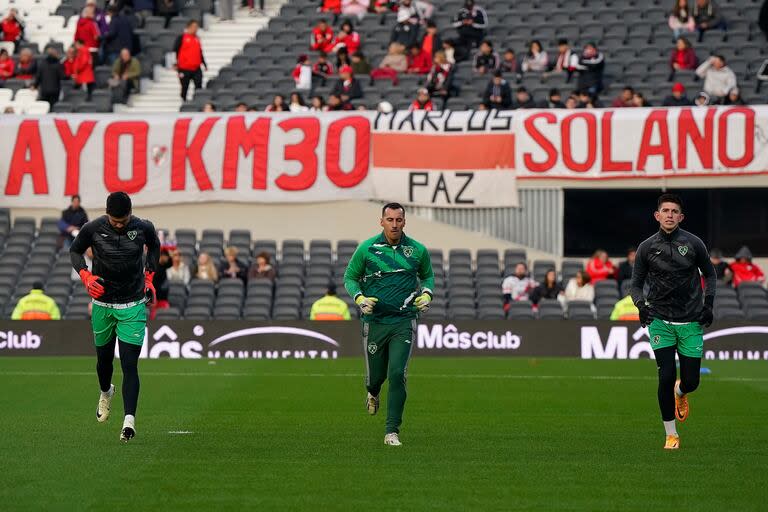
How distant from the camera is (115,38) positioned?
35062mm

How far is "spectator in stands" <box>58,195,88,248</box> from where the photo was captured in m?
30.7

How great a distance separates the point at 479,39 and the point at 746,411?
19109 millimetres

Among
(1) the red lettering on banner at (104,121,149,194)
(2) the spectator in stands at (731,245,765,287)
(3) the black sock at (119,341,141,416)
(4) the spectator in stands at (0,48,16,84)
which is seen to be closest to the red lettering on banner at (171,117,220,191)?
(1) the red lettering on banner at (104,121,149,194)

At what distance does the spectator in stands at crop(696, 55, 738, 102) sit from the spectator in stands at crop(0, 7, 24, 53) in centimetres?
1639

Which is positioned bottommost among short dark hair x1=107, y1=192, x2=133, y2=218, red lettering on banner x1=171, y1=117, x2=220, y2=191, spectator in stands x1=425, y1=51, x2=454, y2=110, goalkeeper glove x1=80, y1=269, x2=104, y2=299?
red lettering on banner x1=171, y1=117, x2=220, y2=191

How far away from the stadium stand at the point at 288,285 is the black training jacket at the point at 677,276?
580 inches

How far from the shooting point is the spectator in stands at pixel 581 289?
2828 cm

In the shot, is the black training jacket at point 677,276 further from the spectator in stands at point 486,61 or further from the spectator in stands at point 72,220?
the spectator in stands at point 486,61

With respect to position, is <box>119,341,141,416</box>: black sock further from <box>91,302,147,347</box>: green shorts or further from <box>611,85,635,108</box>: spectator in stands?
<box>611,85,635,108</box>: spectator in stands

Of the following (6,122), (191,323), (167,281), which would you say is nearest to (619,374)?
(191,323)

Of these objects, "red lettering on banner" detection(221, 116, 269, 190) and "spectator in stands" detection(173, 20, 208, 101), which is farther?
"spectator in stands" detection(173, 20, 208, 101)

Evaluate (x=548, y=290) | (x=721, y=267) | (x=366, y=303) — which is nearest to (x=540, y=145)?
(x=548, y=290)

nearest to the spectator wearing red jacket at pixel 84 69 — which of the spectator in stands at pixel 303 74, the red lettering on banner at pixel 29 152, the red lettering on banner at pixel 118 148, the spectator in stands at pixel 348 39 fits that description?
the red lettering on banner at pixel 29 152

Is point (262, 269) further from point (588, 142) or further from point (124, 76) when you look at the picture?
point (124, 76)
